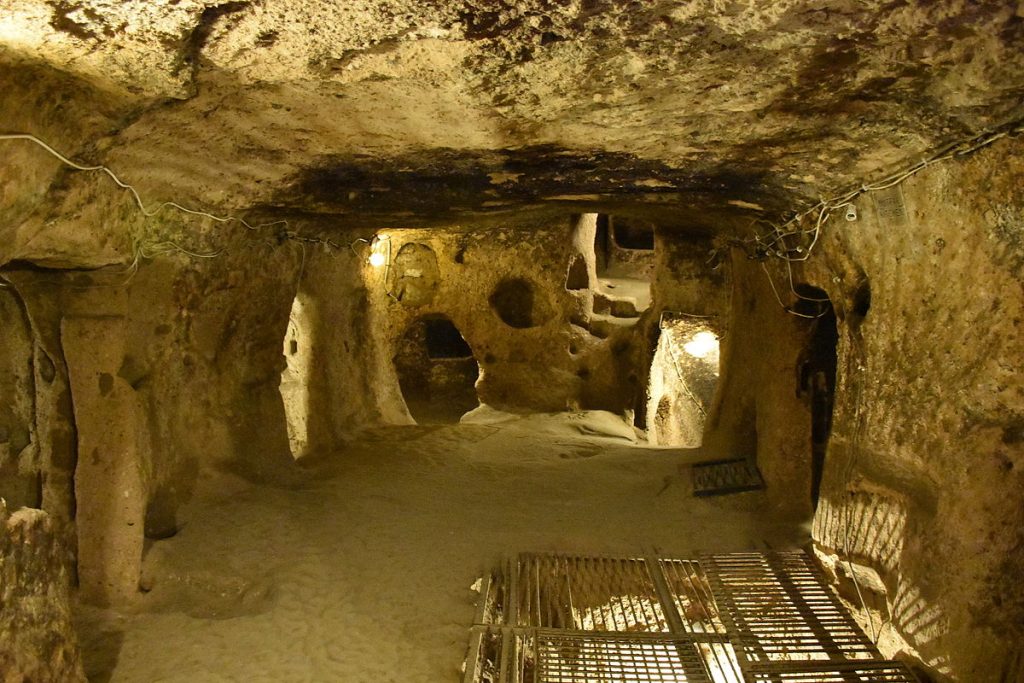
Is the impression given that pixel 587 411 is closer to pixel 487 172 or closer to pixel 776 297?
pixel 776 297

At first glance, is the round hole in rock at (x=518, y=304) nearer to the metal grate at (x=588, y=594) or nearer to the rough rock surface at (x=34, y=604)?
the metal grate at (x=588, y=594)

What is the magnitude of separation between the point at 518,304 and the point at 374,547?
284 inches

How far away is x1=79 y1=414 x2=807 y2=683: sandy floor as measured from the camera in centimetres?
345

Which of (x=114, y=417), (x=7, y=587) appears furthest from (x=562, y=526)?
(x=7, y=587)

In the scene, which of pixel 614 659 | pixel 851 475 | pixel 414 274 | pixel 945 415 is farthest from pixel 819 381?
pixel 414 274

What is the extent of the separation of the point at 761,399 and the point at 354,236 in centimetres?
416

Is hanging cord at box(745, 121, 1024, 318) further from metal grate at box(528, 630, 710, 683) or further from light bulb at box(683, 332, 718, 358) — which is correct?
light bulb at box(683, 332, 718, 358)

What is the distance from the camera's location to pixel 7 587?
2.42 m

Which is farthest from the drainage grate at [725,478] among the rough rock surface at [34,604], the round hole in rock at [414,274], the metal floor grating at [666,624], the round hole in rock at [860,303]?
the round hole in rock at [414,274]

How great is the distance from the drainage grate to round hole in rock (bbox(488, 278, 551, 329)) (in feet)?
18.3

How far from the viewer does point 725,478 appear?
19.0 ft

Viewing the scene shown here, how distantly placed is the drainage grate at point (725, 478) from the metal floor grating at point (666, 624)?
1.02 m

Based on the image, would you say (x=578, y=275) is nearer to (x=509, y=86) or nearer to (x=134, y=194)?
(x=134, y=194)

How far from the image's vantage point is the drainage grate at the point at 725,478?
5516 mm
